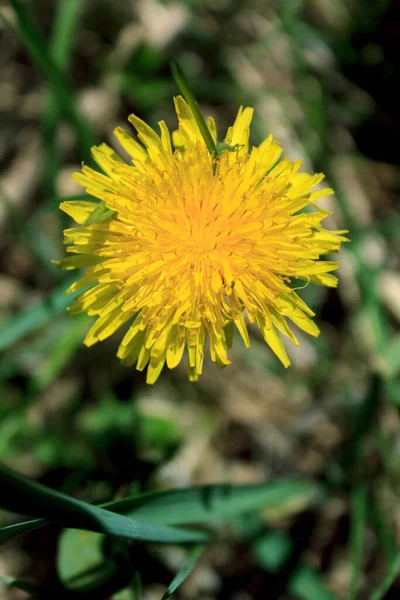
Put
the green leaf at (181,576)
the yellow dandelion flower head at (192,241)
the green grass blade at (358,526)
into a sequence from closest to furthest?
the green leaf at (181,576), the yellow dandelion flower head at (192,241), the green grass blade at (358,526)

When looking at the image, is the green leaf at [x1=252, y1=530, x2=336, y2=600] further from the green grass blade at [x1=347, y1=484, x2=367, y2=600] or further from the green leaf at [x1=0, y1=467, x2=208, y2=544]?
the green leaf at [x1=0, y1=467, x2=208, y2=544]

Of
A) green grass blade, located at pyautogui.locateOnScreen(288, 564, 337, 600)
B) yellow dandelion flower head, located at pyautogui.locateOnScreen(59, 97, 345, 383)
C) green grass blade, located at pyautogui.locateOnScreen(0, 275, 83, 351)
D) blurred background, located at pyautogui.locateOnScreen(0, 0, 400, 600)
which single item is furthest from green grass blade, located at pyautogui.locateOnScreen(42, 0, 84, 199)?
green grass blade, located at pyautogui.locateOnScreen(288, 564, 337, 600)

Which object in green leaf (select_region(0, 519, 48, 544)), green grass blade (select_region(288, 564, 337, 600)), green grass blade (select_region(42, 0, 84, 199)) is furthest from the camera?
green grass blade (select_region(42, 0, 84, 199))

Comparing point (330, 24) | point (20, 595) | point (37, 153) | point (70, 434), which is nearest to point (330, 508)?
point (70, 434)

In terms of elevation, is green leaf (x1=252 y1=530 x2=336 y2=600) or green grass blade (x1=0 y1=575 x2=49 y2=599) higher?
green grass blade (x1=0 y1=575 x2=49 y2=599)

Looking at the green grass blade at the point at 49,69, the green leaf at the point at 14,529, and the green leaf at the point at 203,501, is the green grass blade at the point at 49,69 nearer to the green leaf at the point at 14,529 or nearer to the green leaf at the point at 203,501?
the green leaf at the point at 203,501

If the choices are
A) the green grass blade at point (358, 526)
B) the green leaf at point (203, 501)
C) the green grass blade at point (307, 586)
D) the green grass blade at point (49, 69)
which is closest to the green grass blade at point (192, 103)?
the green grass blade at point (49, 69)
